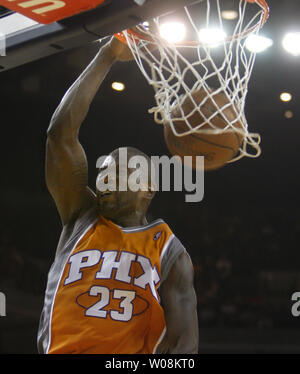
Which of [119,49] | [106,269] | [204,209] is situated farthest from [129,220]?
[204,209]

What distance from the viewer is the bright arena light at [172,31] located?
265 centimetres

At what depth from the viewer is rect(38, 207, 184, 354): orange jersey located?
248 centimetres

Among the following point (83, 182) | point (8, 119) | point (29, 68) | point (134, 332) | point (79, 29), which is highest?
point (29, 68)

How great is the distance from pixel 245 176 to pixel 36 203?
2.65 metres

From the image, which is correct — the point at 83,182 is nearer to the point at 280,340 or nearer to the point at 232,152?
the point at 232,152

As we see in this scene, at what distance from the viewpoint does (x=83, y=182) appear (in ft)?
8.96

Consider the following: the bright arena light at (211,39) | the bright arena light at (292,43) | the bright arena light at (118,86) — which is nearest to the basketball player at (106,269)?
the bright arena light at (211,39)

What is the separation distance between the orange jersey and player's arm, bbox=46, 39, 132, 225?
15cm

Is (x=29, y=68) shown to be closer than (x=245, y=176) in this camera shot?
Yes

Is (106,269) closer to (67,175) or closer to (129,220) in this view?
(129,220)

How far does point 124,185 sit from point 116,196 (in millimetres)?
57

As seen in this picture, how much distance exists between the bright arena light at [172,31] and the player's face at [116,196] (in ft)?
1.88

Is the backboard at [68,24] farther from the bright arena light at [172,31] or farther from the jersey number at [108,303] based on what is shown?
the jersey number at [108,303]
